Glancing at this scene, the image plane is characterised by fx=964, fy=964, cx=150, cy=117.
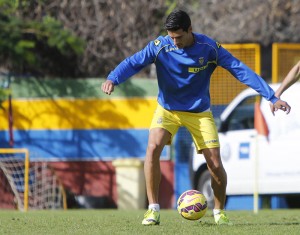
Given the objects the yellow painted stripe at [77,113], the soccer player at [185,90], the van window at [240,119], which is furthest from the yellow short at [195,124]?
the yellow painted stripe at [77,113]

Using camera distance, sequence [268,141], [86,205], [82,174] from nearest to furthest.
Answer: [268,141] → [86,205] → [82,174]

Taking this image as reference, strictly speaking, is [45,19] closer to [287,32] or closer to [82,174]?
[82,174]

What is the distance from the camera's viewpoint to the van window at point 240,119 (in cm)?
1716

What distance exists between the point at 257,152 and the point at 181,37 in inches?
265

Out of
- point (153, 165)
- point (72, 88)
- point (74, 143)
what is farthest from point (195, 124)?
point (72, 88)

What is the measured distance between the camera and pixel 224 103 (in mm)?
19438

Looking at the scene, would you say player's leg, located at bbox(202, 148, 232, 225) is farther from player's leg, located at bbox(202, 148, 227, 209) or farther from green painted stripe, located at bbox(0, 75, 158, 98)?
green painted stripe, located at bbox(0, 75, 158, 98)

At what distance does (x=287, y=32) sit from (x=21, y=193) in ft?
24.5

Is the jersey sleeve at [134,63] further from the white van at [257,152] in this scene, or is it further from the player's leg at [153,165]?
the white van at [257,152]

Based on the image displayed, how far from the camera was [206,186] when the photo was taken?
57.1 ft

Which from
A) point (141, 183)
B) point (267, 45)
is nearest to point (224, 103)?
point (141, 183)

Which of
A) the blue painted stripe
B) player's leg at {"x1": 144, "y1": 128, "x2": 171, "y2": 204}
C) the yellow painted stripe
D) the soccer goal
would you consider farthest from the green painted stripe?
player's leg at {"x1": 144, "y1": 128, "x2": 171, "y2": 204}

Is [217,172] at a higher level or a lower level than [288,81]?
lower

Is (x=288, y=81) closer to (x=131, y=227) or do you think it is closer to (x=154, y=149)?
(x=154, y=149)
